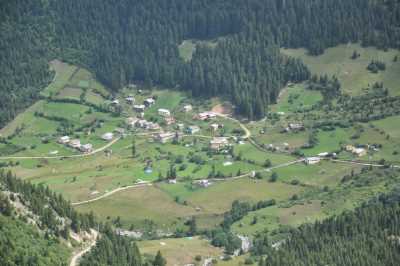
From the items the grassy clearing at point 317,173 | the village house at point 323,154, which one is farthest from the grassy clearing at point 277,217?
the village house at point 323,154

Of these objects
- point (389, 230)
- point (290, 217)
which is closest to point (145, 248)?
point (290, 217)

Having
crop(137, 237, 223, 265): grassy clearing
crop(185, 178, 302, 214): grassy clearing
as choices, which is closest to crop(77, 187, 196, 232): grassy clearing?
crop(185, 178, 302, 214): grassy clearing

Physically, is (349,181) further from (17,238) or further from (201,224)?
(17,238)

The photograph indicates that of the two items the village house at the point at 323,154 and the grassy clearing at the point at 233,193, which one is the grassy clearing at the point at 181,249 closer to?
the grassy clearing at the point at 233,193

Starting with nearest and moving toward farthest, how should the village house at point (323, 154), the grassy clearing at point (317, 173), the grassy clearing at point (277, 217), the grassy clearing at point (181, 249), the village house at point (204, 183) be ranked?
the grassy clearing at point (181, 249) → the grassy clearing at point (277, 217) → the grassy clearing at point (317, 173) → the village house at point (204, 183) → the village house at point (323, 154)

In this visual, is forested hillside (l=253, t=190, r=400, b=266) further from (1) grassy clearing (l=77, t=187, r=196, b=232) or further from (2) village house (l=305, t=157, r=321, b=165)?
(2) village house (l=305, t=157, r=321, b=165)
